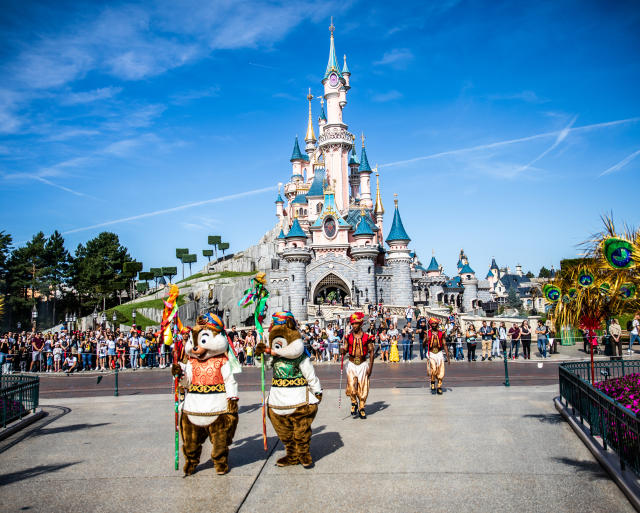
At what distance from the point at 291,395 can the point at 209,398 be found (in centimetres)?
99

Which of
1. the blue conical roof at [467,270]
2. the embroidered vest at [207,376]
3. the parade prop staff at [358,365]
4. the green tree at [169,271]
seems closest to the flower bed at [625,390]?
the parade prop staff at [358,365]

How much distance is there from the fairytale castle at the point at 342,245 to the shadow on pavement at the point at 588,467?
38913 millimetres

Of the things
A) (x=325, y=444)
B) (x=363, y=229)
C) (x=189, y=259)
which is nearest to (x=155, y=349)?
(x=325, y=444)

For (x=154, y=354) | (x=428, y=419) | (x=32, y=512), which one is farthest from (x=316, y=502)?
(x=154, y=354)

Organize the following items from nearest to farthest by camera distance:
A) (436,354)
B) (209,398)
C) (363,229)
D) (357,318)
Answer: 1. (209,398)
2. (357,318)
3. (436,354)
4. (363,229)

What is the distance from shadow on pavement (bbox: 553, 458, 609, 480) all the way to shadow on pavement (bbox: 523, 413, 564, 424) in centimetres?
200

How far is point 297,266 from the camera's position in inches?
1858

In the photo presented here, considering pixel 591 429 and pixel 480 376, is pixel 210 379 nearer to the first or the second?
pixel 591 429

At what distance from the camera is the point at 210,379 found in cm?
591

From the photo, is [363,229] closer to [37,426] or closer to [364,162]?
[364,162]

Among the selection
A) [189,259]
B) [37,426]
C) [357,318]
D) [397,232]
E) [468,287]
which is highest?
[189,259]

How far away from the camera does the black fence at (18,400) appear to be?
807 centimetres

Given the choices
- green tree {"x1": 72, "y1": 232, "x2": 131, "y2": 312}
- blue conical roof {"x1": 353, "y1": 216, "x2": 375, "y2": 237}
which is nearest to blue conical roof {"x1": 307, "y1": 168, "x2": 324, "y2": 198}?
blue conical roof {"x1": 353, "y1": 216, "x2": 375, "y2": 237}

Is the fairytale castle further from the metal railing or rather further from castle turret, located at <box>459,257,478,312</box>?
the metal railing
